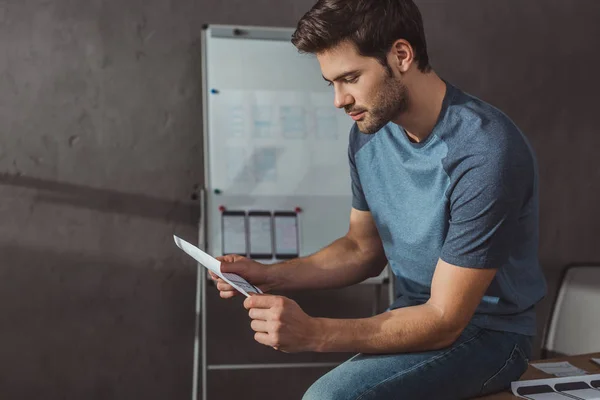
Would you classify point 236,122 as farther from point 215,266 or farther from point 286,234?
point 215,266

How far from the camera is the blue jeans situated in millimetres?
1278

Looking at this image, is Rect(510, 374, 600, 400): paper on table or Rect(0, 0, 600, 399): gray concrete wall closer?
Rect(510, 374, 600, 400): paper on table

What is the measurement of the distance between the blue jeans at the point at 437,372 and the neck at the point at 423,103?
40cm

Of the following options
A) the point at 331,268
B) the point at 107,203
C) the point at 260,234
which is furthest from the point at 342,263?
the point at 107,203

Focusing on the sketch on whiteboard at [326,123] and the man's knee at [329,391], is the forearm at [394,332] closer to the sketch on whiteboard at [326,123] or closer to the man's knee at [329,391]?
the man's knee at [329,391]

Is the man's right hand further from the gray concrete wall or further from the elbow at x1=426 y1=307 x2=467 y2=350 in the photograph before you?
the gray concrete wall

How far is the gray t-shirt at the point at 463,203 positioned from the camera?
4.30 feet

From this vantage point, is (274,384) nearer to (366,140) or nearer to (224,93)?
(224,93)

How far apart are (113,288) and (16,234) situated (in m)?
0.39

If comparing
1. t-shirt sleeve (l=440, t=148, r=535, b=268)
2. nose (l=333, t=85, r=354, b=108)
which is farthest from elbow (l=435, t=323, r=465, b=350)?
nose (l=333, t=85, r=354, b=108)

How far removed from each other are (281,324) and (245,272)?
1.13 ft

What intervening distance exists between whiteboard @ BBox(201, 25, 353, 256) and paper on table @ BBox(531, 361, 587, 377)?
3.47ft

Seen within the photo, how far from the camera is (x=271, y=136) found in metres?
2.63

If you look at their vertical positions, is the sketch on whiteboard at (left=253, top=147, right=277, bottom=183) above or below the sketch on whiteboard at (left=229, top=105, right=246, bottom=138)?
below
